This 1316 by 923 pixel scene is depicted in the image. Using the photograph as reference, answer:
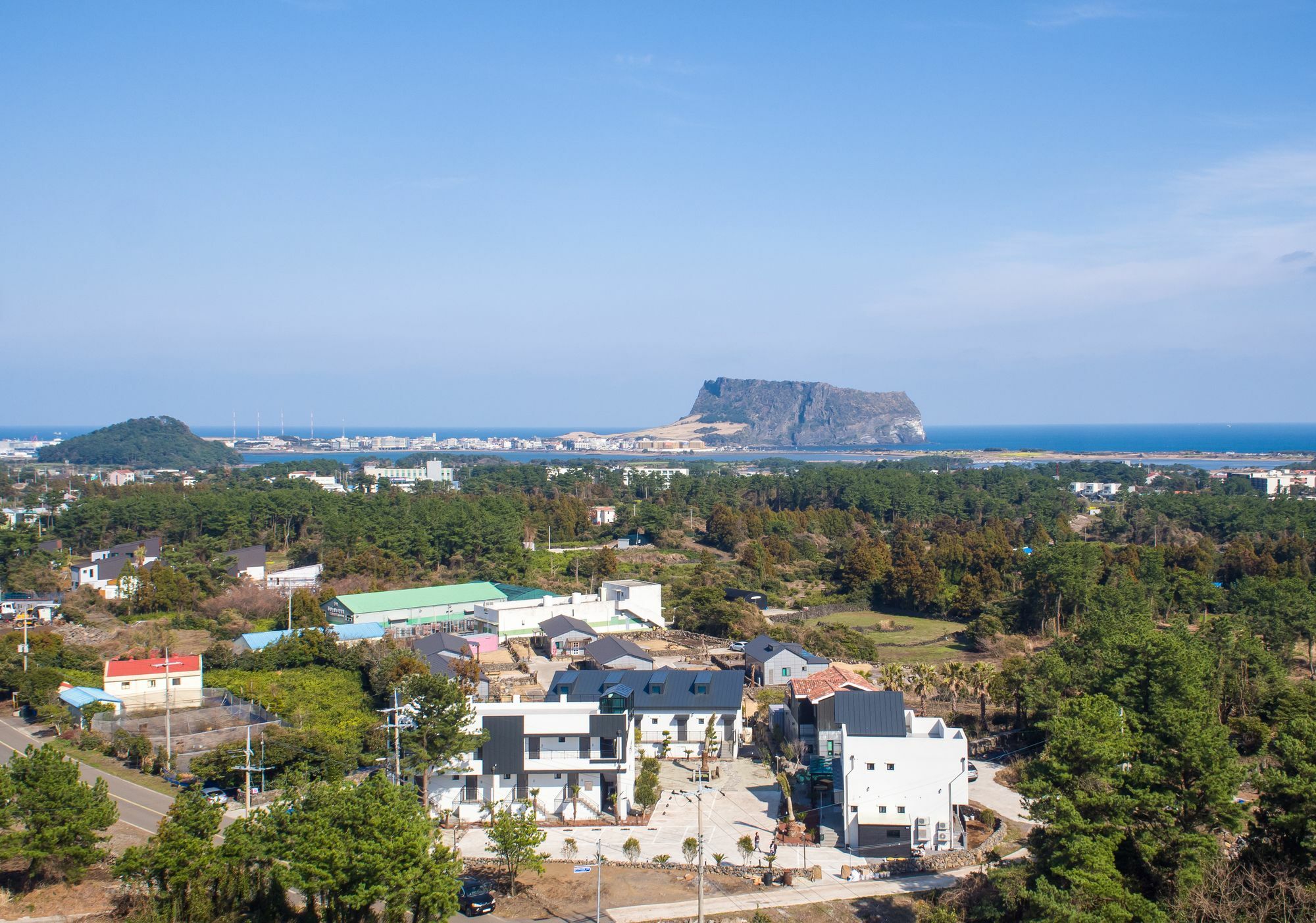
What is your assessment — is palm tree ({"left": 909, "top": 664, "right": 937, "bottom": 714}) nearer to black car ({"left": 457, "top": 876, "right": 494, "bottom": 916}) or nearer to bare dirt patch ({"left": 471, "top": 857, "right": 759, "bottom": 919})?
bare dirt patch ({"left": 471, "top": 857, "right": 759, "bottom": 919})

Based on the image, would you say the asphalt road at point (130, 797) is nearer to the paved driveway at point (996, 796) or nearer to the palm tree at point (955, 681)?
the paved driveway at point (996, 796)

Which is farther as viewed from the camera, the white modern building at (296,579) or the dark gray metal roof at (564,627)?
the white modern building at (296,579)

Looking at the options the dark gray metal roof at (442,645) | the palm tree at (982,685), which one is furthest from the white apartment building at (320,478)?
the palm tree at (982,685)

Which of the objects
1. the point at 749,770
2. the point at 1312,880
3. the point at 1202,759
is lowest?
the point at 749,770

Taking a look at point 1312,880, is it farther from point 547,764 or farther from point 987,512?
point 987,512

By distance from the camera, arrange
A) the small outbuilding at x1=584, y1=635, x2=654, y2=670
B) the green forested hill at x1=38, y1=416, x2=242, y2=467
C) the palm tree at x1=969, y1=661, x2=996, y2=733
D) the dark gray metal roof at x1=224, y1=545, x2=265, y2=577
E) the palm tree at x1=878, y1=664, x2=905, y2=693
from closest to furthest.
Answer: the palm tree at x1=969, y1=661, x2=996, y2=733, the palm tree at x1=878, y1=664, x2=905, y2=693, the small outbuilding at x1=584, y1=635, x2=654, y2=670, the dark gray metal roof at x1=224, y1=545, x2=265, y2=577, the green forested hill at x1=38, y1=416, x2=242, y2=467

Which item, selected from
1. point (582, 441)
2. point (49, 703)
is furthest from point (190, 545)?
point (582, 441)

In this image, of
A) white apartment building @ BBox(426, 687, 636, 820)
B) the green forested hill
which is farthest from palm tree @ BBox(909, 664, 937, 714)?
the green forested hill
